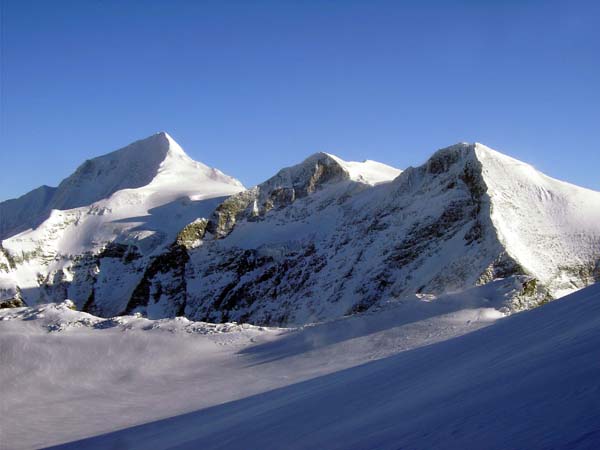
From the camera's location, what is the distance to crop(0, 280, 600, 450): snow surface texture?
5.35 m

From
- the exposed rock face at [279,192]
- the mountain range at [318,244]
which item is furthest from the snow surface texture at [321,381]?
the exposed rock face at [279,192]

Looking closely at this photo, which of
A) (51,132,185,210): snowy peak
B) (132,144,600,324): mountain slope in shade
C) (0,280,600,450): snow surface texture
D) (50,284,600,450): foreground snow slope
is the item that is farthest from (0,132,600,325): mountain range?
(50,284,600,450): foreground snow slope

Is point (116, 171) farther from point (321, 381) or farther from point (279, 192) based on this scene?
point (321, 381)

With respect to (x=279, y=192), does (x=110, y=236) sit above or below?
above

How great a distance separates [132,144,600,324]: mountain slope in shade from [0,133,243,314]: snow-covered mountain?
25.7ft

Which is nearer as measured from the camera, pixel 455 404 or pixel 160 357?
pixel 455 404

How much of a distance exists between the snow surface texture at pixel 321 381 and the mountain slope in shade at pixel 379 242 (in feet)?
24.3

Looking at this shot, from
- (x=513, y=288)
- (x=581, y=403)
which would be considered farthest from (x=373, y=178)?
(x=581, y=403)

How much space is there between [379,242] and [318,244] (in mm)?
9133

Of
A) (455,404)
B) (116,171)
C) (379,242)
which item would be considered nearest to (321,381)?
(455,404)

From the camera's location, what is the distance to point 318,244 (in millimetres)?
58594

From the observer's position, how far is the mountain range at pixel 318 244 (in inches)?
1626

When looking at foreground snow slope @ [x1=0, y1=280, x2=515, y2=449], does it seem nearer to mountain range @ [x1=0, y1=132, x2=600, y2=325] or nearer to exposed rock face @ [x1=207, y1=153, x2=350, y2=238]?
mountain range @ [x1=0, y1=132, x2=600, y2=325]

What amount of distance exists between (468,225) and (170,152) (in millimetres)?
75271
